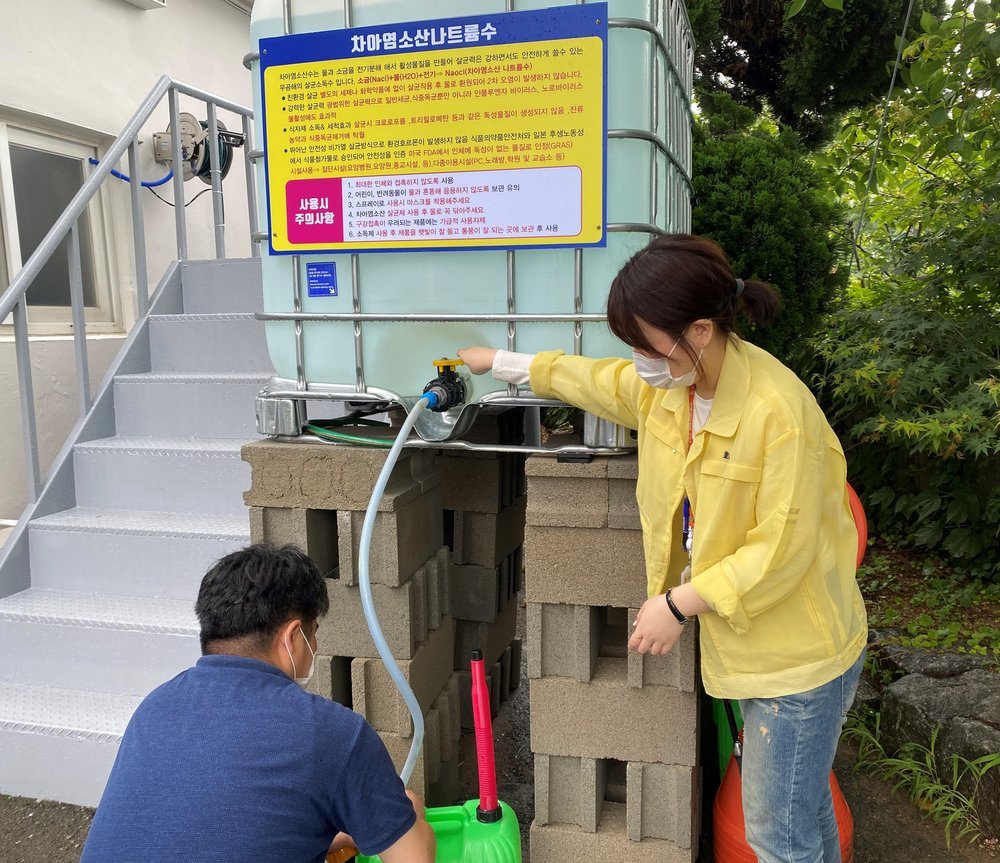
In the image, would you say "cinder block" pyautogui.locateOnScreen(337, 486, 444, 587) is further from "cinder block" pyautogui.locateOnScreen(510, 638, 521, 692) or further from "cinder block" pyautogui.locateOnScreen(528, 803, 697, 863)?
"cinder block" pyautogui.locateOnScreen(510, 638, 521, 692)

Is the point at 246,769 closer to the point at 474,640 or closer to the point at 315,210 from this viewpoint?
the point at 315,210

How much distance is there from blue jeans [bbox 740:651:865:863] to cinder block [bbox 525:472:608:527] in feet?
1.84

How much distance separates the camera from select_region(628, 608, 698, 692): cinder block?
2.04 meters

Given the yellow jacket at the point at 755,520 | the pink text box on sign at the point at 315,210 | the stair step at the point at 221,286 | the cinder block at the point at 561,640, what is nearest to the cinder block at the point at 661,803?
the cinder block at the point at 561,640

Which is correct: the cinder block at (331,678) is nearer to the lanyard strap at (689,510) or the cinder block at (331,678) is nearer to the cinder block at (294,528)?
the cinder block at (294,528)

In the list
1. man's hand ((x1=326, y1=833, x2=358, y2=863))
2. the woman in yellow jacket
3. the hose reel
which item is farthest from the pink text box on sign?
the hose reel

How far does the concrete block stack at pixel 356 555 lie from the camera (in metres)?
2.18

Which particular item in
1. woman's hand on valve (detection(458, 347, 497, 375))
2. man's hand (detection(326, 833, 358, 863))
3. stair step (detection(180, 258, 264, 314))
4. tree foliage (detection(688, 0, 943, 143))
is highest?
tree foliage (detection(688, 0, 943, 143))

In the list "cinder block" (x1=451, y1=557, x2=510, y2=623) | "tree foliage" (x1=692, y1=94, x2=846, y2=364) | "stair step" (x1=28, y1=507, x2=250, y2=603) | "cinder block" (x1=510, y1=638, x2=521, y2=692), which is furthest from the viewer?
"tree foliage" (x1=692, y1=94, x2=846, y2=364)

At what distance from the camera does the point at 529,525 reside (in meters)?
2.04

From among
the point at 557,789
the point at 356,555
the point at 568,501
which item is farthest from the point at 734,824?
the point at 356,555

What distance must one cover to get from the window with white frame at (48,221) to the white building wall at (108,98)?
0.22 ft

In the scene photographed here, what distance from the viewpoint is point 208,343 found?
13.2 feet

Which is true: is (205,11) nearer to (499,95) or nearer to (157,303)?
(157,303)
